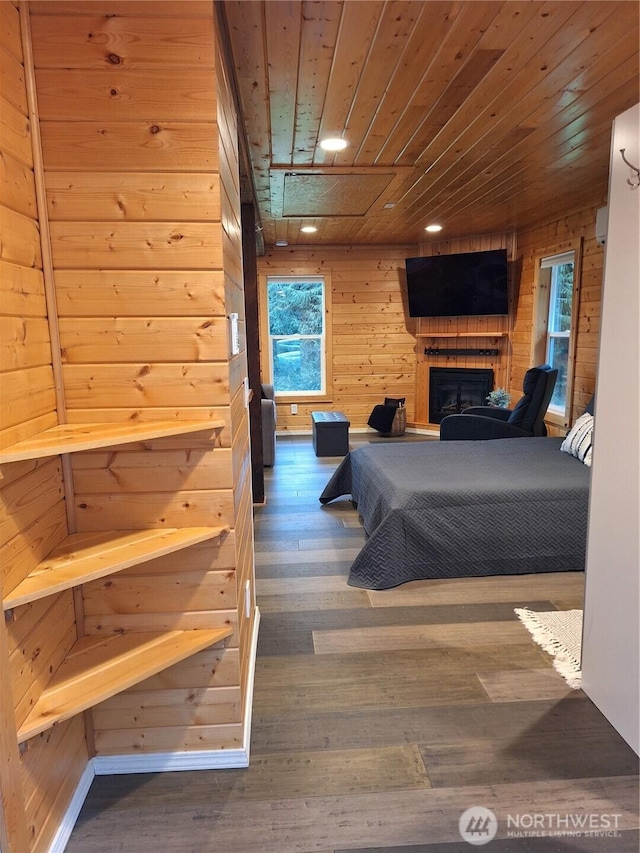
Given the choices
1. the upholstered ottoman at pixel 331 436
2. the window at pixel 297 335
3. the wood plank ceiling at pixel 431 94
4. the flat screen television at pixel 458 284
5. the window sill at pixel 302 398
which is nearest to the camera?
the wood plank ceiling at pixel 431 94

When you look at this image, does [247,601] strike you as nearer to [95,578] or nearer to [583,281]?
[95,578]

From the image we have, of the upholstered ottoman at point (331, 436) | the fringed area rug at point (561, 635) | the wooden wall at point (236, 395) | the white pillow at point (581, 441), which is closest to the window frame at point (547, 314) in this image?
the white pillow at point (581, 441)

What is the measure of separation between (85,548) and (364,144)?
103 inches

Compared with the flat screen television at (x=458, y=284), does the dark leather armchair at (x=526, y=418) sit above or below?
below

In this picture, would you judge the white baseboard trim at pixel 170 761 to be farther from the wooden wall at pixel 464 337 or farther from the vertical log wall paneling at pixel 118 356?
the wooden wall at pixel 464 337

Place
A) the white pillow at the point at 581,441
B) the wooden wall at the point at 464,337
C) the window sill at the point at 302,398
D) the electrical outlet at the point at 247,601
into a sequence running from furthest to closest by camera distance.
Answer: the window sill at the point at 302,398 → the wooden wall at the point at 464,337 → the white pillow at the point at 581,441 → the electrical outlet at the point at 247,601

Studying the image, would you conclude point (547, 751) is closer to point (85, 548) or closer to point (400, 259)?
point (85, 548)

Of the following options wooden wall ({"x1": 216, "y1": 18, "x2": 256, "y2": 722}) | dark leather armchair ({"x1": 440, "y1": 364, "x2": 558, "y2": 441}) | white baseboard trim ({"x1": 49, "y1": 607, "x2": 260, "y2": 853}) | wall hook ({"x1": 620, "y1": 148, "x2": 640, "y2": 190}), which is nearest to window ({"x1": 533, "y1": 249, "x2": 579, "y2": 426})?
dark leather armchair ({"x1": 440, "y1": 364, "x2": 558, "y2": 441})

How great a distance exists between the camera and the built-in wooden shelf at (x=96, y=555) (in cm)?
131

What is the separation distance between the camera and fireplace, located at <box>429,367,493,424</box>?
6603mm

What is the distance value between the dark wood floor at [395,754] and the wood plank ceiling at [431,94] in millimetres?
2459

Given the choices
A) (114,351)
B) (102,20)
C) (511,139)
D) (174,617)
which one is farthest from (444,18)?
(174,617)

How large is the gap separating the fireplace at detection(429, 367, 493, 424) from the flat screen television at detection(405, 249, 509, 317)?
76cm
